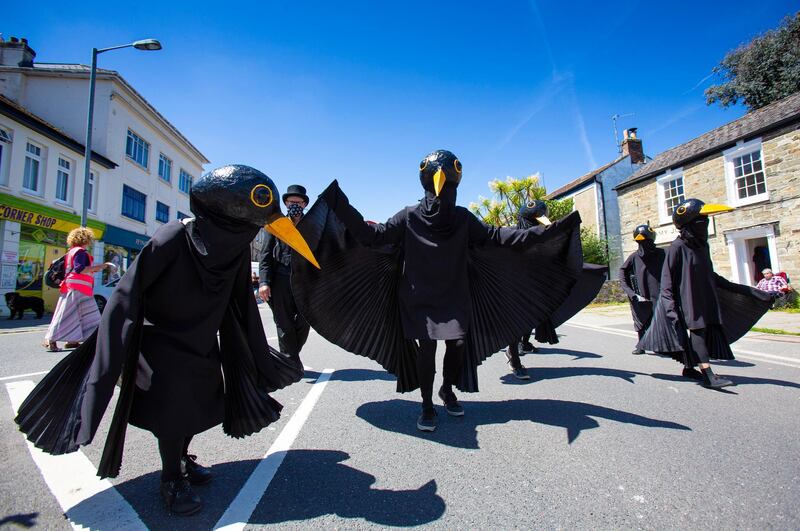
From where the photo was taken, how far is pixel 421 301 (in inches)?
117

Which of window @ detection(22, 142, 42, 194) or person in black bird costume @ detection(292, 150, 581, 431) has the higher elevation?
window @ detection(22, 142, 42, 194)

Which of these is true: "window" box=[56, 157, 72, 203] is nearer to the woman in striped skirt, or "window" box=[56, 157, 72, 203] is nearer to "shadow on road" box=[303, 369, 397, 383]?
the woman in striped skirt

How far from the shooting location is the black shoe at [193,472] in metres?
2.06

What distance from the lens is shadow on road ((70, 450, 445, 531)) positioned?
5.78 feet

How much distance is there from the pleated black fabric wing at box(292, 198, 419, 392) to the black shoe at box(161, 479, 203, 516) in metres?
1.38

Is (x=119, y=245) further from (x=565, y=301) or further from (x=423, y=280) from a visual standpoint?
(x=565, y=301)

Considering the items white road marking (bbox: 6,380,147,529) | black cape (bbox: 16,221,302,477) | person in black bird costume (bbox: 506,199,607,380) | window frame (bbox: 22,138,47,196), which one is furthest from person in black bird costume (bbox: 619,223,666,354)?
window frame (bbox: 22,138,47,196)

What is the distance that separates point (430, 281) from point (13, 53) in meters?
26.2

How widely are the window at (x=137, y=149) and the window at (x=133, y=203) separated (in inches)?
63.1

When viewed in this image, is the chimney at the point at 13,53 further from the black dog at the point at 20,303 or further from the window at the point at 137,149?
the black dog at the point at 20,303

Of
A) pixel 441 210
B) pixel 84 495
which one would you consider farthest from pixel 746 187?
pixel 84 495

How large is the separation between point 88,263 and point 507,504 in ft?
22.1

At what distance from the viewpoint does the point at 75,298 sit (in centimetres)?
604

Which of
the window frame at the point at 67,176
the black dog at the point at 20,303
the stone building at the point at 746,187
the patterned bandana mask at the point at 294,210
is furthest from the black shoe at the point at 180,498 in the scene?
the window frame at the point at 67,176
